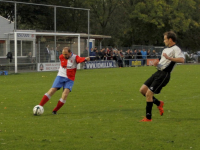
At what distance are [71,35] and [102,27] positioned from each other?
29887mm

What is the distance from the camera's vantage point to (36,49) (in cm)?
3114

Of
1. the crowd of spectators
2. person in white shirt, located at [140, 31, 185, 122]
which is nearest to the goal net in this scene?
the crowd of spectators

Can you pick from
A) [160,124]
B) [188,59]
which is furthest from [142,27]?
[160,124]

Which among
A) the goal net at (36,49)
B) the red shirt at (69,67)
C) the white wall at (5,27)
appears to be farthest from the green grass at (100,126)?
the white wall at (5,27)

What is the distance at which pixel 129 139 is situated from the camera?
7.39m

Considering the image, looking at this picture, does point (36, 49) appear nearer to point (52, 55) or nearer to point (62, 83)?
point (52, 55)

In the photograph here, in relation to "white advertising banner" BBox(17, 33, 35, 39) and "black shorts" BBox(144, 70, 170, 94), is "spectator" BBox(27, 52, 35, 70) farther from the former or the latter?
"black shorts" BBox(144, 70, 170, 94)

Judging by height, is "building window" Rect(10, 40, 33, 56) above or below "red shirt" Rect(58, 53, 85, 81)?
above

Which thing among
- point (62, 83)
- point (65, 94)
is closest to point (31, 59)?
point (62, 83)

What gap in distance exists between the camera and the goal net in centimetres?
2953

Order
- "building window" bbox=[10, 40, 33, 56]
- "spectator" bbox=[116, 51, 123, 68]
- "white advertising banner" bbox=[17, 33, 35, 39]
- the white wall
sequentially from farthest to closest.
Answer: "spectator" bbox=[116, 51, 123, 68] < the white wall < "white advertising banner" bbox=[17, 33, 35, 39] < "building window" bbox=[10, 40, 33, 56]

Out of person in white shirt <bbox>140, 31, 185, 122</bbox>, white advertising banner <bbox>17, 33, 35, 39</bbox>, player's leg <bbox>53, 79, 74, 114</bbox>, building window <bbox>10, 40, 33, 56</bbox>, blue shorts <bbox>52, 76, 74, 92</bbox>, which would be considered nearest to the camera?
person in white shirt <bbox>140, 31, 185, 122</bbox>

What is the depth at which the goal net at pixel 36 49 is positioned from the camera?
96.9ft

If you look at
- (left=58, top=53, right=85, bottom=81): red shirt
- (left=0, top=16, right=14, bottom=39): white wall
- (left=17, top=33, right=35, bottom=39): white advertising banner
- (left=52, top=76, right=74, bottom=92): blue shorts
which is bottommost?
(left=52, top=76, right=74, bottom=92): blue shorts
